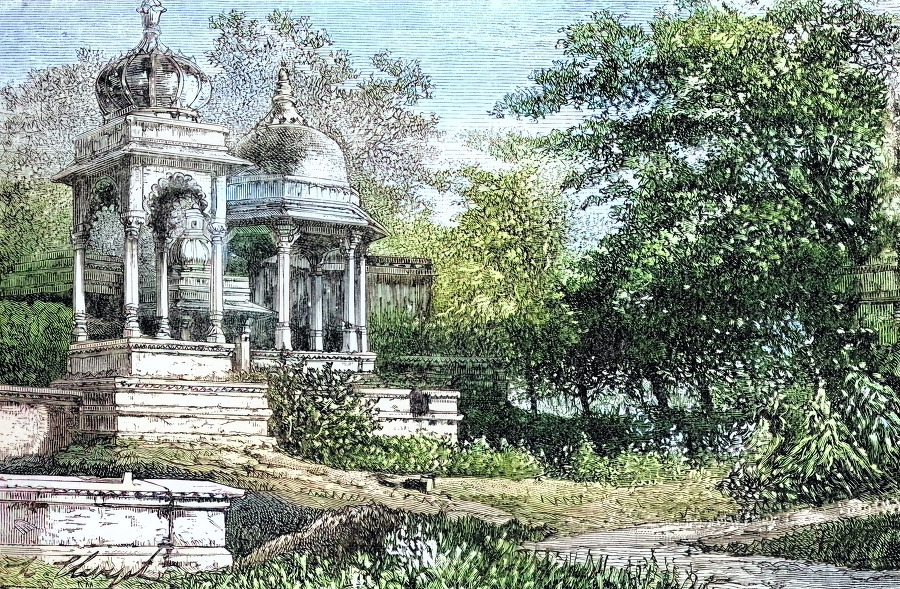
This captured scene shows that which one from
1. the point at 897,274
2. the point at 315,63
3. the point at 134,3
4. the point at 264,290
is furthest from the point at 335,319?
the point at 897,274

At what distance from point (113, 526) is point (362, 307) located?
189 cm

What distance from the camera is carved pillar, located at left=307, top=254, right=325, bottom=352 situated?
22.9 feet

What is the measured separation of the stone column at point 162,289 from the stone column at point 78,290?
17.3 inches

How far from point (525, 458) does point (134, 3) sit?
11.9 ft

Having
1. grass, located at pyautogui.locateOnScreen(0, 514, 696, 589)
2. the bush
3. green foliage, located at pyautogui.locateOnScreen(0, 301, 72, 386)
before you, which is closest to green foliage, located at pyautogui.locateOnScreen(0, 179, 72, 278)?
green foliage, located at pyautogui.locateOnScreen(0, 301, 72, 386)

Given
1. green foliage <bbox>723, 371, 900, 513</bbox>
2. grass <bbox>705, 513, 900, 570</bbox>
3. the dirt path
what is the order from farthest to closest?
green foliage <bbox>723, 371, 900, 513</bbox>
grass <bbox>705, 513, 900, 570</bbox>
the dirt path

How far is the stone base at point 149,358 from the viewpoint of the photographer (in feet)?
22.1

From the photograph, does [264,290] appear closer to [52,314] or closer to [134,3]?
[52,314]

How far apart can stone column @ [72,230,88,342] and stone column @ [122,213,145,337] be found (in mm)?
282

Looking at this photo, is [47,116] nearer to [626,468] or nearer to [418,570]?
[418,570]

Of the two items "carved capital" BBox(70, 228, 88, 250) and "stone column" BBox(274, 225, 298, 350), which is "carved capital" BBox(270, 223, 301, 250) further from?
"carved capital" BBox(70, 228, 88, 250)

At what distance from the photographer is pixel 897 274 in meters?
6.79

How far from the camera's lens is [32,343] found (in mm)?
6906

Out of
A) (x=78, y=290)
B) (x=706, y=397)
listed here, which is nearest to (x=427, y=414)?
(x=706, y=397)
